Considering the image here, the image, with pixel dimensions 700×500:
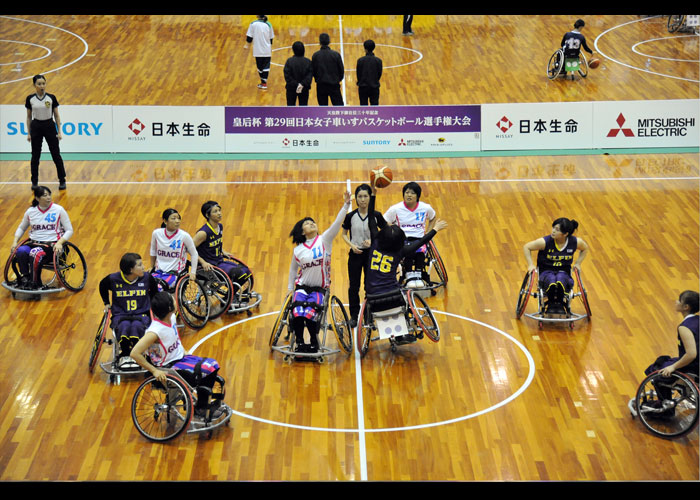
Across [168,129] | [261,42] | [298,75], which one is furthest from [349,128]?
[261,42]

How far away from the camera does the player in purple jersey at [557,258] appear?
1054cm

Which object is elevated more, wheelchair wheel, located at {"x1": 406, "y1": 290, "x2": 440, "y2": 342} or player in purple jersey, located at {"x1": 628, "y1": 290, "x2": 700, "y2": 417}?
player in purple jersey, located at {"x1": 628, "y1": 290, "x2": 700, "y2": 417}

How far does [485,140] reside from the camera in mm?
16953

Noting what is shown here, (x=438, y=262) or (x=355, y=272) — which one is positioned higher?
(x=355, y=272)

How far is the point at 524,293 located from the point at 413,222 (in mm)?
1612

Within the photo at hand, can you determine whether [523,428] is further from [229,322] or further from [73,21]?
[73,21]

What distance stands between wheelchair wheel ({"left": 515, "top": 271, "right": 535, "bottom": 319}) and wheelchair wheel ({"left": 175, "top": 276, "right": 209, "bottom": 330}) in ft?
11.7

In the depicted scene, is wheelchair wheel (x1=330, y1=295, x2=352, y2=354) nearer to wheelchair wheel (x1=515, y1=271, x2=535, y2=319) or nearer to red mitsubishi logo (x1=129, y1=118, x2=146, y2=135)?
wheelchair wheel (x1=515, y1=271, x2=535, y2=319)

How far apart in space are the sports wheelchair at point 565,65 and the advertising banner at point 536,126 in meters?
3.90

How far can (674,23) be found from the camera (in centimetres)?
2416

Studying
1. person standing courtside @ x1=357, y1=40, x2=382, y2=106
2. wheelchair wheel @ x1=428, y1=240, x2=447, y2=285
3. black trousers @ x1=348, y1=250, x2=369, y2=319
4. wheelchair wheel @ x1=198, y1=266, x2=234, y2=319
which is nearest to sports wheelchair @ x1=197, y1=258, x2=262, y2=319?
wheelchair wheel @ x1=198, y1=266, x2=234, y2=319

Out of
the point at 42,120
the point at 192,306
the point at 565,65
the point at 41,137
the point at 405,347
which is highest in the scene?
the point at 42,120

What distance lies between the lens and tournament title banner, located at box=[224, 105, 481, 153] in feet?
54.6

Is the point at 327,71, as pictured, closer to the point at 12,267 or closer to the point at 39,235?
the point at 39,235
